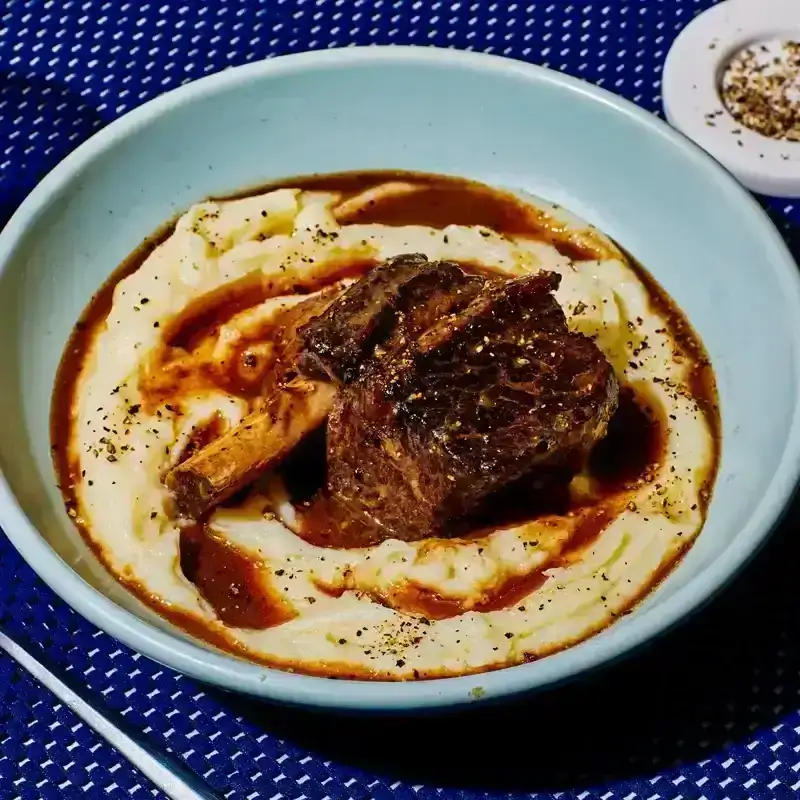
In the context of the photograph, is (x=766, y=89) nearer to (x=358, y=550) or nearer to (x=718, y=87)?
(x=718, y=87)

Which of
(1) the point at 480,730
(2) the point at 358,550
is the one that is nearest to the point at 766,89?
(2) the point at 358,550

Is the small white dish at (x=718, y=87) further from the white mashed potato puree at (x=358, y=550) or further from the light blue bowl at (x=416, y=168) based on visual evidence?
the white mashed potato puree at (x=358, y=550)

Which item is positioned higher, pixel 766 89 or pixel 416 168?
pixel 416 168

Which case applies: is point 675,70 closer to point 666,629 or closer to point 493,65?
point 493,65

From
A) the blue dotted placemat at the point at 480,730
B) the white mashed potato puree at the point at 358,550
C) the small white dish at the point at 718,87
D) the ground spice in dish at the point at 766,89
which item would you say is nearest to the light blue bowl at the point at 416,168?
the white mashed potato puree at the point at 358,550

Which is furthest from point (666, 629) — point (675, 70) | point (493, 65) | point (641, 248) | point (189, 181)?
point (675, 70)

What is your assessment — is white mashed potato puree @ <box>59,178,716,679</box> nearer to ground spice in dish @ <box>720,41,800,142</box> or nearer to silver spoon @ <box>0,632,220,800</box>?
silver spoon @ <box>0,632,220,800</box>
